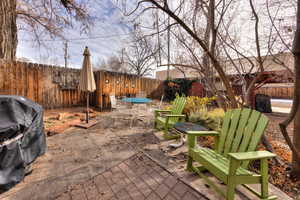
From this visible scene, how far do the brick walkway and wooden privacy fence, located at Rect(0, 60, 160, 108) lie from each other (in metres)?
A: 5.25

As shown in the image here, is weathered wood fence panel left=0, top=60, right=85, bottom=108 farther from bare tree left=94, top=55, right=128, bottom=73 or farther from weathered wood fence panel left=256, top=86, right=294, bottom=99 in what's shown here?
weathered wood fence panel left=256, top=86, right=294, bottom=99

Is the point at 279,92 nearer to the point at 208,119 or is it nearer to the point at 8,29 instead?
the point at 208,119

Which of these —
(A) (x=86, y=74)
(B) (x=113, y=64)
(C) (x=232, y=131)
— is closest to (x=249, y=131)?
(C) (x=232, y=131)

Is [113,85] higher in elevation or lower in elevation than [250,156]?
higher

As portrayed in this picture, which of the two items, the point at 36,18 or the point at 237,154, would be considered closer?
the point at 237,154

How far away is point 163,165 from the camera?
2.18 m

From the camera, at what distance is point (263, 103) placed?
24.6 feet

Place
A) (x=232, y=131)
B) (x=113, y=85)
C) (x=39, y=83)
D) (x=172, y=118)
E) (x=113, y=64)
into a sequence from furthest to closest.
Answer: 1. (x=113, y=64)
2. (x=113, y=85)
3. (x=39, y=83)
4. (x=172, y=118)
5. (x=232, y=131)

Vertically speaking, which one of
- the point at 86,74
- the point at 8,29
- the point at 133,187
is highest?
the point at 8,29

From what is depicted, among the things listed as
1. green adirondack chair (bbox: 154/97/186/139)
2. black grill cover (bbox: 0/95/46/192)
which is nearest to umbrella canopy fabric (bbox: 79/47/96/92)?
black grill cover (bbox: 0/95/46/192)

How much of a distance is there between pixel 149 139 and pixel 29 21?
23.4 feet

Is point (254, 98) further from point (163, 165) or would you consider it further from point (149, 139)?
point (163, 165)

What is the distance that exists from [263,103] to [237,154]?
817 cm

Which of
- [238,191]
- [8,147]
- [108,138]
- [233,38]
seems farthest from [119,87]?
[238,191]
